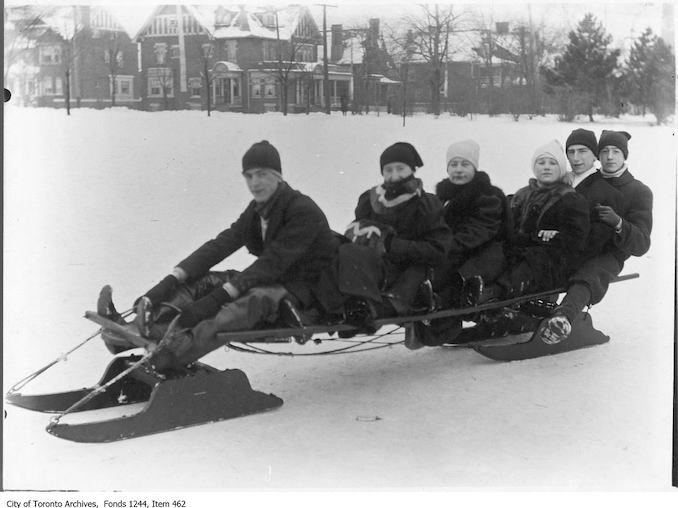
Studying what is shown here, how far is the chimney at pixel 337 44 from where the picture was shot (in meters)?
6.74

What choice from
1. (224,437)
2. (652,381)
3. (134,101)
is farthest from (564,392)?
(134,101)

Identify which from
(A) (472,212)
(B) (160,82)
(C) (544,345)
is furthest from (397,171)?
(B) (160,82)

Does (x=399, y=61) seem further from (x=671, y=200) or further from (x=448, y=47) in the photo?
(x=671, y=200)

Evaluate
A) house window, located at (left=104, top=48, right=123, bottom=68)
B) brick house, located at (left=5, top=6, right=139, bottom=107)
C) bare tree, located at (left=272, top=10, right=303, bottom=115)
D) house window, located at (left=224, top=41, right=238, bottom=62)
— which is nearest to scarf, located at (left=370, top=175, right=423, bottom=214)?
bare tree, located at (left=272, top=10, right=303, bottom=115)

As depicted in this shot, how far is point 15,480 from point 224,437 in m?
1.11

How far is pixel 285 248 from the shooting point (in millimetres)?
5336

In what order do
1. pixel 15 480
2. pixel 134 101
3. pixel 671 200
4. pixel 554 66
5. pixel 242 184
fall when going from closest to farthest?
pixel 15 480 < pixel 671 200 < pixel 134 101 < pixel 554 66 < pixel 242 184

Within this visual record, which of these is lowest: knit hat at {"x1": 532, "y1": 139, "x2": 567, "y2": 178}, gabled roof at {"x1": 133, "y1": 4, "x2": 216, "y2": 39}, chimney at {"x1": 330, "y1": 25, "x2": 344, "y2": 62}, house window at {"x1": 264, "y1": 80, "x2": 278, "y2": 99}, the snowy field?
the snowy field

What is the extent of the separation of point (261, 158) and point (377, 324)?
1215 millimetres

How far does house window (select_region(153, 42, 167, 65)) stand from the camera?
6.77 meters

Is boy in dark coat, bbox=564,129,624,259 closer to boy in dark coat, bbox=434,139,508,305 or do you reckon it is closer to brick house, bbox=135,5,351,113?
boy in dark coat, bbox=434,139,508,305

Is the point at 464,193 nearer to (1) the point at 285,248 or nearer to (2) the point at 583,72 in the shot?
(1) the point at 285,248

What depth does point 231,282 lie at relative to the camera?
528 cm

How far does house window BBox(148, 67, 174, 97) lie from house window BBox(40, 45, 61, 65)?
74cm
